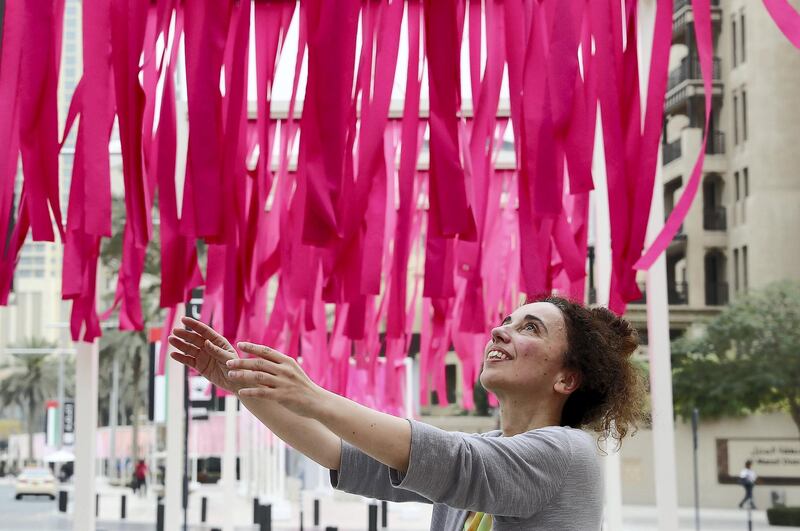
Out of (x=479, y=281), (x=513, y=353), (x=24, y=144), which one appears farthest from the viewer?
(x=479, y=281)

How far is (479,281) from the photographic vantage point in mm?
5148

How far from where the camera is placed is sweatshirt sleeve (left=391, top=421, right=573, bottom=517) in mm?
1952

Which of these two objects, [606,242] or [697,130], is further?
[697,130]

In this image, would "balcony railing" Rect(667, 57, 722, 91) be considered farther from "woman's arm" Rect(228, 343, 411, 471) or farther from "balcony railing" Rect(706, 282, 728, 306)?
"woman's arm" Rect(228, 343, 411, 471)

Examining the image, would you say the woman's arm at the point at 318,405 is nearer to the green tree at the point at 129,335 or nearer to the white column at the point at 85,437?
the white column at the point at 85,437

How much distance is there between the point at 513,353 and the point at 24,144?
1.90m

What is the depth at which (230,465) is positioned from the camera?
985cm

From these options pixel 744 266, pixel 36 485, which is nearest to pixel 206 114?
pixel 36 485

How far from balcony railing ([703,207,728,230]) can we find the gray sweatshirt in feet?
133

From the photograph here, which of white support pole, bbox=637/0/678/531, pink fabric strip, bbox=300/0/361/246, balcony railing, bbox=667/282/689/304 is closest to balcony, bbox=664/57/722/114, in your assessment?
balcony railing, bbox=667/282/689/304

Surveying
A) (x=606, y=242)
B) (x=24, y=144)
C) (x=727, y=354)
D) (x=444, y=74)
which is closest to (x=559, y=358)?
(x=444, y=74)

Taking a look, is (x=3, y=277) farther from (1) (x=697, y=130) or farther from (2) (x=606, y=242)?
(1) (x=697, y=130)

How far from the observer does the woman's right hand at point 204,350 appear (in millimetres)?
2188

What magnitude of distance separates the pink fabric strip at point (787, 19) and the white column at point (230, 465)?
22.7ft
